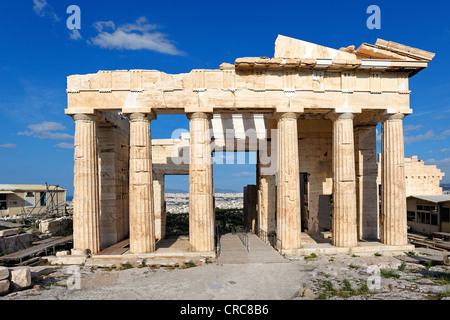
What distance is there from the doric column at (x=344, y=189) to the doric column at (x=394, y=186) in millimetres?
1851

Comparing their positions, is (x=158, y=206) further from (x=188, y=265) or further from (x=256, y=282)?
(x=256, y=282)

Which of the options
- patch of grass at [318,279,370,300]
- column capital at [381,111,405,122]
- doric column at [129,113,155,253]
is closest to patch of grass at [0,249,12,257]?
doric column at [129,113,155,253]

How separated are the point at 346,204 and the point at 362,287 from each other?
527 cm

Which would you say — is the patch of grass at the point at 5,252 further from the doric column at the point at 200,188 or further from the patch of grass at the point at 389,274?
→ the patch of grass at the point at 389,274

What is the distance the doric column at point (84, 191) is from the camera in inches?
507

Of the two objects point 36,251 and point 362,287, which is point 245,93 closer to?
point 362,287

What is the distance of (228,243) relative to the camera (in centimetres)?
1541

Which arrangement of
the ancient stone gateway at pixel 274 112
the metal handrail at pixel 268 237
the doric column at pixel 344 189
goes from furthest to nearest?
the metal handrail at pixel 268 237 → the doric column at pixel 344 189 → the ancient stone gateway at pixel 274 112

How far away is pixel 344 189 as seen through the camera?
13.3 metres

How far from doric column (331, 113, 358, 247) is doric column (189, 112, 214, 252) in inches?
245

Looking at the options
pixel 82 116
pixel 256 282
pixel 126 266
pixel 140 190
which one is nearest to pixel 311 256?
pixel 256 282

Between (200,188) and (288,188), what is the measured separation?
4.22m

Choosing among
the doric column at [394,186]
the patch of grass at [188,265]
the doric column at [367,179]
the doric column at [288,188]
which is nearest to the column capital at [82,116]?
the patch of grass at [188,265]
